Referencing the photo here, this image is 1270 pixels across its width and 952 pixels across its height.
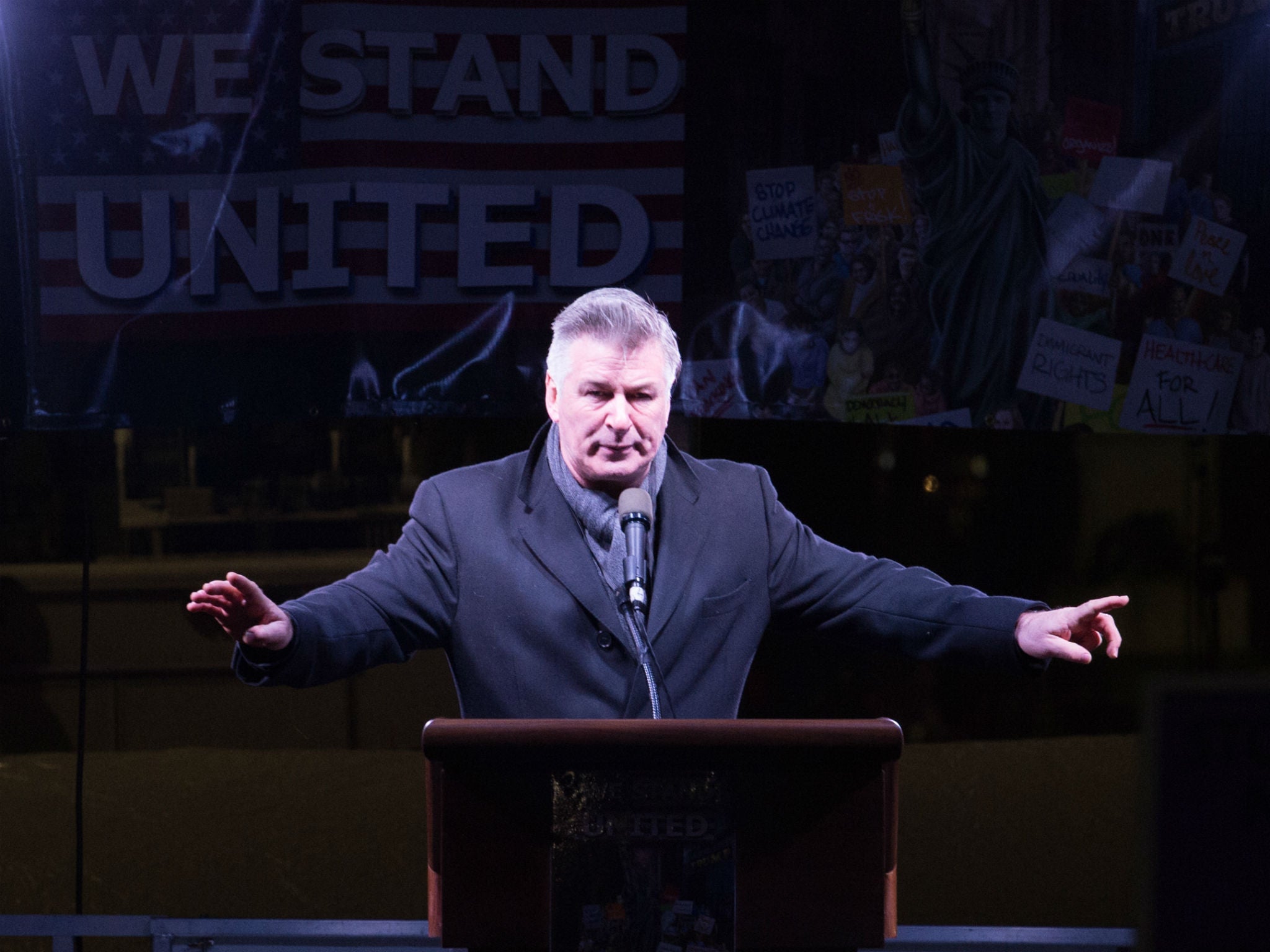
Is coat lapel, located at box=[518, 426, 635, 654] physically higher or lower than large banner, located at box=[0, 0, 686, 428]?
lower

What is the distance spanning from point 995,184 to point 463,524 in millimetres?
1659

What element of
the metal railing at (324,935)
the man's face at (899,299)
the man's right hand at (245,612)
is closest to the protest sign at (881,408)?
the man's face at (899,299)

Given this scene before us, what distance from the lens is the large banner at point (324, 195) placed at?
2811 mm

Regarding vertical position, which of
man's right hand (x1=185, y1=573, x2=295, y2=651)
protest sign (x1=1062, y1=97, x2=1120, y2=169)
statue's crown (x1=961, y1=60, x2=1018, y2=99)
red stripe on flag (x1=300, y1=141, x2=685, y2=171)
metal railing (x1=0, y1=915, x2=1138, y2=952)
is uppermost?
statue's crown (x1=961, y1=60, x2=1018, y2=99)

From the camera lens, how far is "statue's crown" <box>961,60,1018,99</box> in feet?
9.38

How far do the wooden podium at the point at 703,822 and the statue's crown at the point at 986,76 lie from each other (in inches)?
85.1

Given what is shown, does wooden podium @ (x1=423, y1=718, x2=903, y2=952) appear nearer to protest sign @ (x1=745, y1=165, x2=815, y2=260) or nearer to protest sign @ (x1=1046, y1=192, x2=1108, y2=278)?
protest sign @ (x1=745, y1=165, x2=815, y2=260)

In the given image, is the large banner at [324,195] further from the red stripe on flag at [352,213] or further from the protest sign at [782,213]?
the protest sign at [782,213]

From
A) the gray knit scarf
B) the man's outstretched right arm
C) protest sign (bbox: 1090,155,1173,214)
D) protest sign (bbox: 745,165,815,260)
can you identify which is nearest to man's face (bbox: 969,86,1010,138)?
protest sign (bbox: 1090,155,1173,214)

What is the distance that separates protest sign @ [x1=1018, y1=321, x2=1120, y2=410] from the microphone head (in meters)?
1.62

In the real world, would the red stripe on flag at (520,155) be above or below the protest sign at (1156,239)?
above

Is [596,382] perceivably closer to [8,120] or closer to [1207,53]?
[8,120]

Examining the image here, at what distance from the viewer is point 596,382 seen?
2.01 m

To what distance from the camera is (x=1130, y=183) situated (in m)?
2.90
